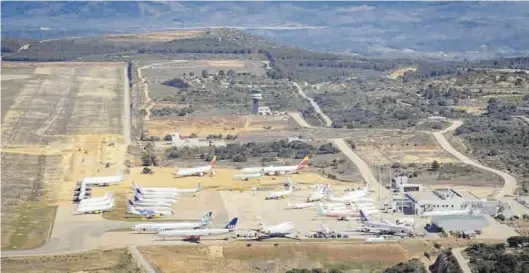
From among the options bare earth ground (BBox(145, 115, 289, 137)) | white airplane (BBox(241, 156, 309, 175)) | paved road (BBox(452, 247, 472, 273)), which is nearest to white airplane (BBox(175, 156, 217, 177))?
white airplane (BBox(241, 156, 309, 175))

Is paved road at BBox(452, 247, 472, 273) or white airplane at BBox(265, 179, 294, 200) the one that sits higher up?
paved road at BBox(452, 247, 472, 273)

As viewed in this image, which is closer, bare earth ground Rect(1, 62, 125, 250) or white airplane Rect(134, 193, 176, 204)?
bare earth ground Rect(1, 62, 125, 250)

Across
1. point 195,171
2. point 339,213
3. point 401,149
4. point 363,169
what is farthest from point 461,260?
point 401,149

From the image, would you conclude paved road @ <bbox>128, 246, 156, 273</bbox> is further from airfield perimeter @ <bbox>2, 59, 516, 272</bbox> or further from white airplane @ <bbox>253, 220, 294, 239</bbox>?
white airplane @ <bbox>253, 220, 294, 239</bbox>

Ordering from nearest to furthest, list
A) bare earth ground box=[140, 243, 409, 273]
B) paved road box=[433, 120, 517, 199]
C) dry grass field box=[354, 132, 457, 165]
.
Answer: bare earth ground box=[140, 243, 409, 273] < paved road box=[433, 120, 517, 199] < dry grass field box=[354, 132, 457, 165]

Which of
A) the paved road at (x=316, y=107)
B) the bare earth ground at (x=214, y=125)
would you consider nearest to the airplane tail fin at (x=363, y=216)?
the bare earth ground at (x=214, y=125)

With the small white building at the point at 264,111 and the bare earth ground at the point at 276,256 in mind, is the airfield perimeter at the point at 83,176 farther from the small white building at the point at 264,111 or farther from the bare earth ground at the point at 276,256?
the small white building at the point at 264,111

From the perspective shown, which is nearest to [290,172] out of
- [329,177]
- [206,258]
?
[329,177]
